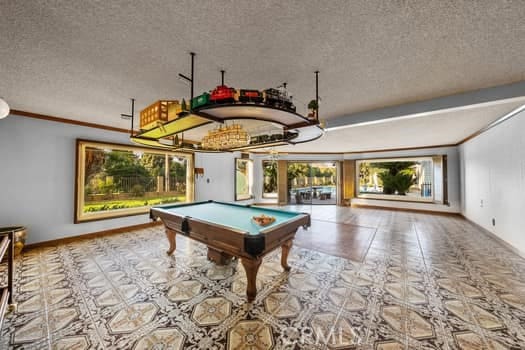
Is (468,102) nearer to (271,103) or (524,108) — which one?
(524,108)

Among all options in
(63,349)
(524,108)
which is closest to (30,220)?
(63,349)

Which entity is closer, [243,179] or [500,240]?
[500,240]

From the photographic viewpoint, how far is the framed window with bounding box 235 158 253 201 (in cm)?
796

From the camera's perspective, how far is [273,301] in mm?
2064

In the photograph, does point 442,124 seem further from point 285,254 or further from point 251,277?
point 251,277

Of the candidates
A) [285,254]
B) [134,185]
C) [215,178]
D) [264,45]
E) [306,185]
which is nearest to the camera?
[264,45]

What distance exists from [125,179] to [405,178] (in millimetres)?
10720

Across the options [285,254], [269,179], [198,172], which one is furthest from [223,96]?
[269,179]

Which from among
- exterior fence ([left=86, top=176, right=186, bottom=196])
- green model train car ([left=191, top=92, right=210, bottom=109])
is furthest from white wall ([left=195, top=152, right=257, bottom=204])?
green model train car ([left=191, top=92, right=210, bottom=109])

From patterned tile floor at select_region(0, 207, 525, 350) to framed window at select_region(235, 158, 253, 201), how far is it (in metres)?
4.71

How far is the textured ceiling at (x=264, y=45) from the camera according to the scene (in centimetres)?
133

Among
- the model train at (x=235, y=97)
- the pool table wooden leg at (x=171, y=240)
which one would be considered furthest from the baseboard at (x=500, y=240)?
the pool table wooden leg at (x=171, y=240)

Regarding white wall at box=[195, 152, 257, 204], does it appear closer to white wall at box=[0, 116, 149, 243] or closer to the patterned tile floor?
white wall at box=[0, 116, 149, 243]

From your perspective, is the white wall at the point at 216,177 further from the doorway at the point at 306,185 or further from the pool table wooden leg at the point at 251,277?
the pool table wooden leg at the point at 251,277
